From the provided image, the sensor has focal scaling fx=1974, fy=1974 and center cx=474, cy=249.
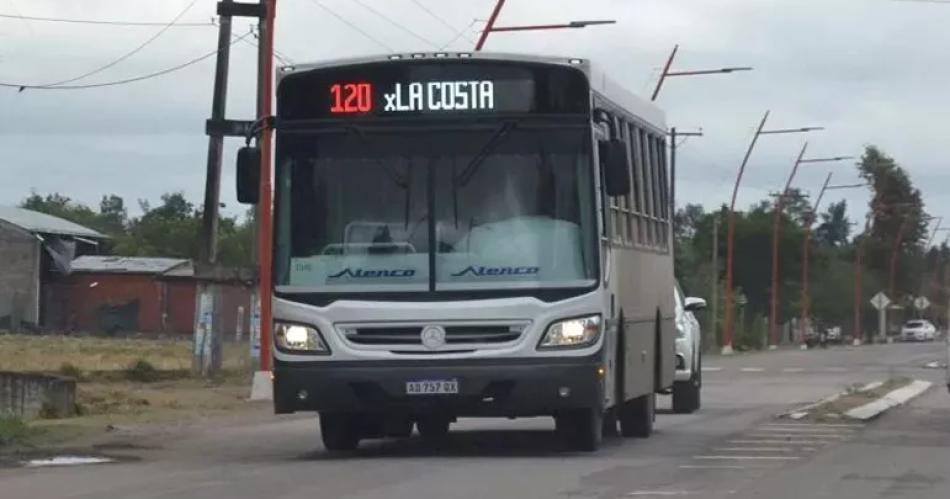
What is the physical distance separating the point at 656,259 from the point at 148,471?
6.82m

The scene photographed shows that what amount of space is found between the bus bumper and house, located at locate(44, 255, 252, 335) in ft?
214

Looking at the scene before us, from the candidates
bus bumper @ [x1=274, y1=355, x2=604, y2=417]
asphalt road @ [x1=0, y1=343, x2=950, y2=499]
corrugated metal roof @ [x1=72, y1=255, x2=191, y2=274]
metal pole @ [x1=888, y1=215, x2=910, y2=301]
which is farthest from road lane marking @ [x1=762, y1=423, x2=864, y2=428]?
metal pole @ [x1=888, y1=215, x2=910, y2=301]

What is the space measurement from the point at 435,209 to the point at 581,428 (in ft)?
7.99

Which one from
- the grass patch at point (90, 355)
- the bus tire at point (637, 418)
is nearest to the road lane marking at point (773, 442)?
the bus tire at point (637, 418)

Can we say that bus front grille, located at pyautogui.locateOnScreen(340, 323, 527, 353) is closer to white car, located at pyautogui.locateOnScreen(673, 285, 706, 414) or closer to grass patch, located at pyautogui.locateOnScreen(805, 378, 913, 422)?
grass patch, located at pyautogui.locateOnScreen(805, 378, 913, 422)

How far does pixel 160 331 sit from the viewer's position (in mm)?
80875

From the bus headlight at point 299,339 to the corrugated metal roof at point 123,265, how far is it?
65.3 m

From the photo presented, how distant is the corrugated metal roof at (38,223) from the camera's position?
79137 millimetres

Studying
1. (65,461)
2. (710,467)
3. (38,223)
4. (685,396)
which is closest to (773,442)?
(710,467)

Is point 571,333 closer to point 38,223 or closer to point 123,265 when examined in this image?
point 38,223

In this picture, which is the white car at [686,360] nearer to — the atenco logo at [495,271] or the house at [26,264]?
the atenco logo at [495,271]

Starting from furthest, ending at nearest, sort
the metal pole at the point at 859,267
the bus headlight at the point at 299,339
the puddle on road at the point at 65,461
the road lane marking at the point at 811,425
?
the metal pole at the point at 859,267
the road lane marking at the point at 811,425
the puddle on road at the point at 65,461
the bus headlight at the point at 299,339

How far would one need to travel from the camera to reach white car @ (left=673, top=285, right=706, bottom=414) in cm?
2684

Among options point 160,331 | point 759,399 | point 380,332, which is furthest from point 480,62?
point 160,331
